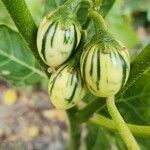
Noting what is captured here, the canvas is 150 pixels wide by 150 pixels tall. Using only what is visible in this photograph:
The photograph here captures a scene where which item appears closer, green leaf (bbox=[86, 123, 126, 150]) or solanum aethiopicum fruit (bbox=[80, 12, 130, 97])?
solanum aethiopicum fruit (bbox=[80, 12, 130, 97])

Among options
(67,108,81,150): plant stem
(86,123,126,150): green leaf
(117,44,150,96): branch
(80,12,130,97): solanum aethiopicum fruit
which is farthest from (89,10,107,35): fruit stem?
(86,123,126,150): green leaf

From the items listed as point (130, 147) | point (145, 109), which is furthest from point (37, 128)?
point (130, 147)

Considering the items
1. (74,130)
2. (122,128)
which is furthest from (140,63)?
(74,130)

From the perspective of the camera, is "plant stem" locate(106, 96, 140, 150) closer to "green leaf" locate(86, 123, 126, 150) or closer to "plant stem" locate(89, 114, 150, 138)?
"plant stem" locate(89, 114, 150, 138)

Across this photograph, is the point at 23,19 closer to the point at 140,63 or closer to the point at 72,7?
the point at 72,7

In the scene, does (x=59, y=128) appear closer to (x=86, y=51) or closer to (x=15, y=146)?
(x=15, y=146)

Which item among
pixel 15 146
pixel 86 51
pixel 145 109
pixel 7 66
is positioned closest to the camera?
pixel 86 51
